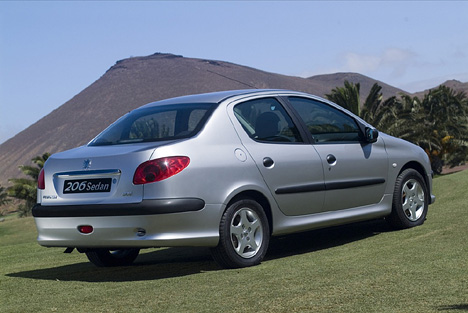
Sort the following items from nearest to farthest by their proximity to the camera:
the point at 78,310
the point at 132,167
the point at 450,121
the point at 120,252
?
the point at 78,310 < the point at 132,167 < the point at 120,252 < the point at 450,121

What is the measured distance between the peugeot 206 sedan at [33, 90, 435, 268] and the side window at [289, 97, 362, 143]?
0.05 ft

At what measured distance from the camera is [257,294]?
17.1 feet

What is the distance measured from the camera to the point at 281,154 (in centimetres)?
716

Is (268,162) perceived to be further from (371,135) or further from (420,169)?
(420,169)

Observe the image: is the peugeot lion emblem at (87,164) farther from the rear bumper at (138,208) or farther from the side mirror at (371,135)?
the side mirror at (371,135)

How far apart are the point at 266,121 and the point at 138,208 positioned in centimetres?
177

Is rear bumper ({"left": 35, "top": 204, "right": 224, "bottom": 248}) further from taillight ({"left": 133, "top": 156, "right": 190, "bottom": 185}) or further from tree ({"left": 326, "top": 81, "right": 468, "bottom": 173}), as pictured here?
tree ({"left": 326, "top": 81, "right": 468, "bottom": 173})

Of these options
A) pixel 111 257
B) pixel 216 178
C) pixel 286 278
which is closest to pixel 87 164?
pixel 216 178

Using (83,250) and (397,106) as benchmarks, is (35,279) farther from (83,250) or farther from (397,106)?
(397,106)

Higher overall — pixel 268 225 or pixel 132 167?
pixel 132 167

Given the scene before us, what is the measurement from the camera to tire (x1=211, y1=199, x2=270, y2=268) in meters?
6.52

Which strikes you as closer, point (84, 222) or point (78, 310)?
point (78, 310)

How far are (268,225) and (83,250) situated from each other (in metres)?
1.72

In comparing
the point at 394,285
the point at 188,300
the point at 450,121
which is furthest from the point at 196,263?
the point at 450,121
